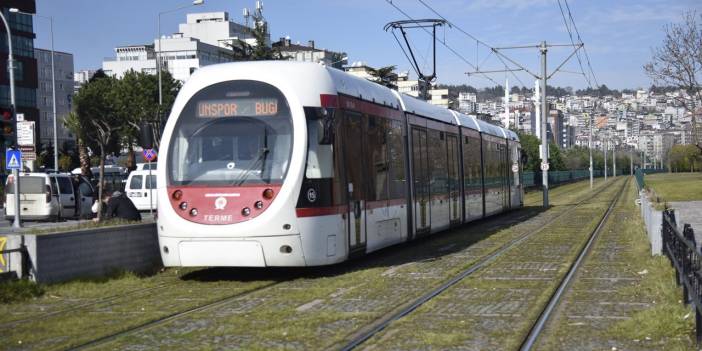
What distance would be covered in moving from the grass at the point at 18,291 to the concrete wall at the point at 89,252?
241 mm

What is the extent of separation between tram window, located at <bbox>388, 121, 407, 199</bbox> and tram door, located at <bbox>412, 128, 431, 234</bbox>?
994 millimetres

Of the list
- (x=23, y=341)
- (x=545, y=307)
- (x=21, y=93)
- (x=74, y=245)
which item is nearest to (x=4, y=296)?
(x=74, y=245)

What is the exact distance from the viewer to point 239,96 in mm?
13781

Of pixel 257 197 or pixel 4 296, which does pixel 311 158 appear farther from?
pixel 4 296

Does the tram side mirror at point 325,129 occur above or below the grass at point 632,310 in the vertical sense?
above

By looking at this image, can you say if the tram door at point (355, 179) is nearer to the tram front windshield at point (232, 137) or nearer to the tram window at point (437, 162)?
the tram front windshield at point (232, 137)

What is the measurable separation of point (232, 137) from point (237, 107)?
0.51 metres

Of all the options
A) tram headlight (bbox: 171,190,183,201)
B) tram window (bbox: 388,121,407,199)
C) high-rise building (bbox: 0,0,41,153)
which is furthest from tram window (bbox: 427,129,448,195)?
high-rise building (bbox: 0,0,41,153)

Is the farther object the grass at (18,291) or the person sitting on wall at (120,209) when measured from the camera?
the person sitting on wall at (120,209)

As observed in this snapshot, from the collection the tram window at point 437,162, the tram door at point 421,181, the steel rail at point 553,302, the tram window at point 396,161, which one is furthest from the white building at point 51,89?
the steel rail at point 553,302

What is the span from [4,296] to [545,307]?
267 inches

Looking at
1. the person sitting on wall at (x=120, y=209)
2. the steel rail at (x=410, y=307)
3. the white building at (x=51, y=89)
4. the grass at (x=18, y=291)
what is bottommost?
the steel rail at (x=410, y=307)

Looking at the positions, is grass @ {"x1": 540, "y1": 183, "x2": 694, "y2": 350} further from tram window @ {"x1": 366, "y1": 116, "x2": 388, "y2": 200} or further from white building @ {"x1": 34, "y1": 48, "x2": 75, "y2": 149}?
white building @ {"x1": 34, "y1": 48, "x2": 75, "y2": 149}

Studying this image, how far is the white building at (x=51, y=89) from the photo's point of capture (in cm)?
12444
